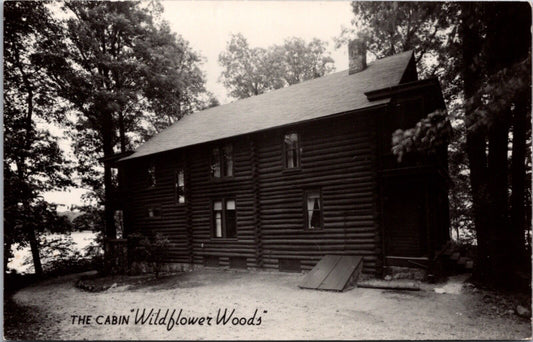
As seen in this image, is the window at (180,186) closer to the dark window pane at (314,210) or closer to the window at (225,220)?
the window at (225,220)

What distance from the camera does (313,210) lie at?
47.8 ft

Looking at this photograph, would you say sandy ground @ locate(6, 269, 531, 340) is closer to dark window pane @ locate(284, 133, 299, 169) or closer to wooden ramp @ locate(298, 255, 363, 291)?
wooden ramp @ locate(298, 255, 363, 291)

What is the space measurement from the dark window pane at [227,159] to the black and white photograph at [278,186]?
0.07m

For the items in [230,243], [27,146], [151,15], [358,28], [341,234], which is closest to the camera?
[358,28]

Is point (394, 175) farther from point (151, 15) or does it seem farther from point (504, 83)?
point (151, 15)

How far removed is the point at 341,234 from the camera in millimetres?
13734

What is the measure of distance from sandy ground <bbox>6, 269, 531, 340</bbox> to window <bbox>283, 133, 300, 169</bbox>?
15.2 ft

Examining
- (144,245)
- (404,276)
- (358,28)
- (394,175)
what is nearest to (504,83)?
(358,28)

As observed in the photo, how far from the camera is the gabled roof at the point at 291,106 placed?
47.5ft

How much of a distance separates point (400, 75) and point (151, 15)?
17.9 metres

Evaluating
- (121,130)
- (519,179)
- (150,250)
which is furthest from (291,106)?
(121,130)

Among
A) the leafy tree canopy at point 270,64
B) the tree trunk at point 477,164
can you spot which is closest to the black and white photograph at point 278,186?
the tree trunk at point 477,164

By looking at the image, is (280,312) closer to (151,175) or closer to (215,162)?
(215,162)

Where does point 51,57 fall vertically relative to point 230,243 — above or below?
above
